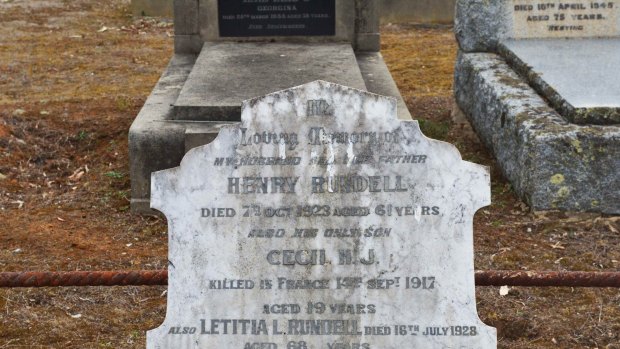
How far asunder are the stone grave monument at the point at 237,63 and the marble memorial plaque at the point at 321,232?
2.27m

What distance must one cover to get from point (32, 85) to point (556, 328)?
672cm

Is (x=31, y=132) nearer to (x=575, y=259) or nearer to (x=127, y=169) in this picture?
(x=127, y=169)

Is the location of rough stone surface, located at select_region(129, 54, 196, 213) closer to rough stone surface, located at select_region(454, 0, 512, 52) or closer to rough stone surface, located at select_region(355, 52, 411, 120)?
rough stone surface, located at select_region(355, 52, 411, 120)

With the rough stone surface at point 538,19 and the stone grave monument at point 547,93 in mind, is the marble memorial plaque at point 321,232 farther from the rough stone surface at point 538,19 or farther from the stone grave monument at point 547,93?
the rough stone surface at point 538,19

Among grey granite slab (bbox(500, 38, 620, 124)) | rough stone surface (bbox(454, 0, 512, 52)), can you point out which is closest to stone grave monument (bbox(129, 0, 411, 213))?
rough stone surface (bbox(454, 0, 512, 52))

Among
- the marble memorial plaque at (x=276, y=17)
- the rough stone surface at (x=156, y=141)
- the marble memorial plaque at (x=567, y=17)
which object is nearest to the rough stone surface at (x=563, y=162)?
the rough stone surface at (x=156, y=141)

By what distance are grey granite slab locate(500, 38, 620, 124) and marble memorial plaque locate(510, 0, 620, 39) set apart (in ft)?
0.26

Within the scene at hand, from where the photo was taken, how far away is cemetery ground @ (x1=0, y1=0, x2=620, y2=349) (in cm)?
456

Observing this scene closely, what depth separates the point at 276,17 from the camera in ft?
25.0

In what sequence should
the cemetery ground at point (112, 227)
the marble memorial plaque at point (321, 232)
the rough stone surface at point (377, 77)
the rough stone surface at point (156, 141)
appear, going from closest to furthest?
the marble memorial plaque at point (321, 232) → the cemetery ground at point (112, 227) → the rough stone surface at point (156, 141) → the rough stone surface at point (377, 77)

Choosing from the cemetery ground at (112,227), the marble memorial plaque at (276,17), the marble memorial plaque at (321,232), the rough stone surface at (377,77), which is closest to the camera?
the marble memorial plaque at (321,232)

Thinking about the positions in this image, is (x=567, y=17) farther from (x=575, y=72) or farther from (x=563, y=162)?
(x=563, y=162)

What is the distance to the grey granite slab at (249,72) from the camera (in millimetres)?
5914

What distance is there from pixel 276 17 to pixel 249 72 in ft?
3.66
